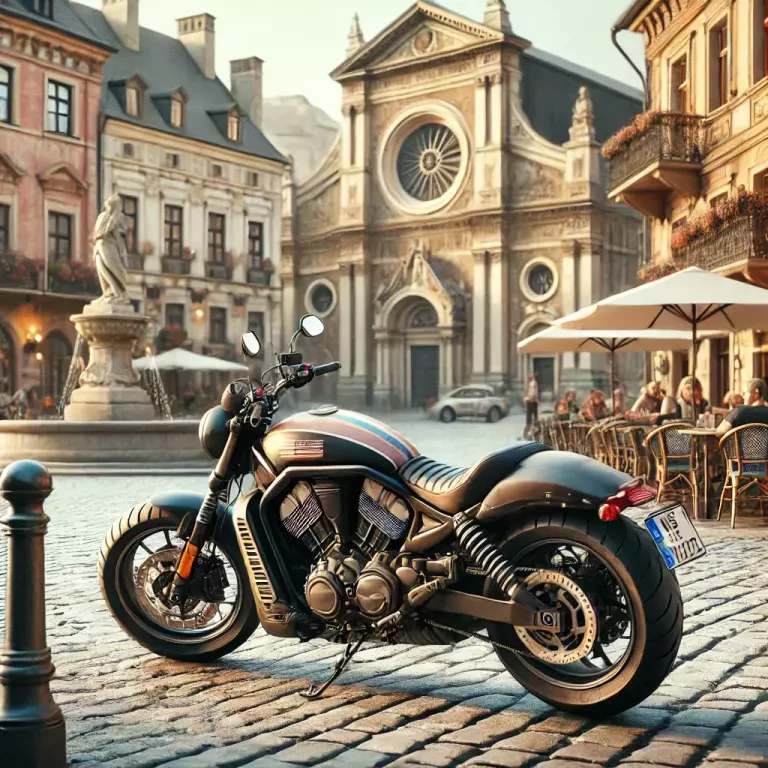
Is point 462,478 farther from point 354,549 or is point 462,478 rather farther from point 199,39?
point 199,39

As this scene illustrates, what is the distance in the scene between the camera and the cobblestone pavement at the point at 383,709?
390cm

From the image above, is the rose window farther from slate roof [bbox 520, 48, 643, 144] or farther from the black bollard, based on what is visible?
the black bollard

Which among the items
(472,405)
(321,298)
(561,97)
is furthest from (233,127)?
(561,97)

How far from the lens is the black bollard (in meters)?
3.67

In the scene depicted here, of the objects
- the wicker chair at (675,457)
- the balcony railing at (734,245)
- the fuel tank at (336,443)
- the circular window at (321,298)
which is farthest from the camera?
the circular window at (321,298)

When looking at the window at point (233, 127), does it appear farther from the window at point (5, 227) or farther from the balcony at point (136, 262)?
the window at point (5, 227)

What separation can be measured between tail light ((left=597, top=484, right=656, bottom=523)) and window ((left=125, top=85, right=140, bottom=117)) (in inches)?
1507

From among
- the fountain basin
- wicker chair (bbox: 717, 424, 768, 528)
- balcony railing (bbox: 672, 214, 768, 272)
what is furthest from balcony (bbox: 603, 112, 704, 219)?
wicker chair (bbox: 717, 424, 768, 528)

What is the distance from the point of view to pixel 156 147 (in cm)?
4125

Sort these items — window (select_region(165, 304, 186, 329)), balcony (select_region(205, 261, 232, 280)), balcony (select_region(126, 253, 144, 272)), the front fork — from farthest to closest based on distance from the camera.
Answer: balcony (select_region(205, 261, 232, 280)) → window (select_region(165, 304, 186, 329)) → balcony (select_region(126, 253, 144, 272)) → the front fork

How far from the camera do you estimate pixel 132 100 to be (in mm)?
40438

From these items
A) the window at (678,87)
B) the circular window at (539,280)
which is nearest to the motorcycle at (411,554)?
the window at (678,87)

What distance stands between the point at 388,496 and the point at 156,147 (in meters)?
38.4

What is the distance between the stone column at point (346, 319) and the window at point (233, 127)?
27.5ft
